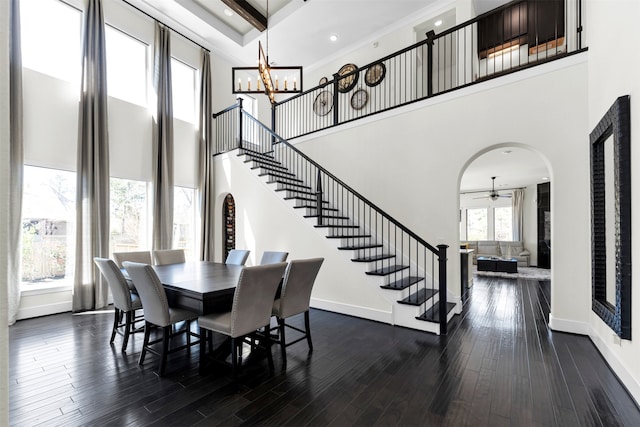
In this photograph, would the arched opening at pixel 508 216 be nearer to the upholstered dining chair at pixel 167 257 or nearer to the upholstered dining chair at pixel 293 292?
the upholstered dining chair at pixel 293 292

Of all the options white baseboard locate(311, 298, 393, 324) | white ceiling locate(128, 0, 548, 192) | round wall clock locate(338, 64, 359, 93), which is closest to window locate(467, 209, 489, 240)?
white ceiling locate(128, 0, 548, 192)

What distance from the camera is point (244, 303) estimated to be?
2.35 m

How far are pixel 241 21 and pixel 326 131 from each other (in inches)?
130

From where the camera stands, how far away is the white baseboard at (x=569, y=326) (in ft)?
11.3

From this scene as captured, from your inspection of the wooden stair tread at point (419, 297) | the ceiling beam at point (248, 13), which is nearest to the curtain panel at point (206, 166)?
the ceiling beam at point (248, 13)

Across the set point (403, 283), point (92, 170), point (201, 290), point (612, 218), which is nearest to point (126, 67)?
point (92, 170)

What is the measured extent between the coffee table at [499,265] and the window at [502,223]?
135 inches

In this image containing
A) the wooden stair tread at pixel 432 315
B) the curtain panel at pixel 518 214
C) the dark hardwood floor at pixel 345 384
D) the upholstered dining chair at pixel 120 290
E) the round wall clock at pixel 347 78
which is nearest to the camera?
the dark hardwood floor at pixel 345 384

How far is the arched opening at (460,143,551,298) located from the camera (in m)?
8.06

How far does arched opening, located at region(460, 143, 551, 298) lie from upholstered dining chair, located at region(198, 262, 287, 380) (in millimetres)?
6262

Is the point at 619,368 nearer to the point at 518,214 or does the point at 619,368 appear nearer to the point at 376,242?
Result: the point at 376,242

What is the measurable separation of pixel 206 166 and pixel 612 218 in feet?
22.5

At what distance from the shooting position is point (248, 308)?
240cm

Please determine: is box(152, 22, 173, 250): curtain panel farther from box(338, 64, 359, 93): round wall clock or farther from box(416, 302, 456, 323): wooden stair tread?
box(416, 302, 456, 323): wooden stair tread
